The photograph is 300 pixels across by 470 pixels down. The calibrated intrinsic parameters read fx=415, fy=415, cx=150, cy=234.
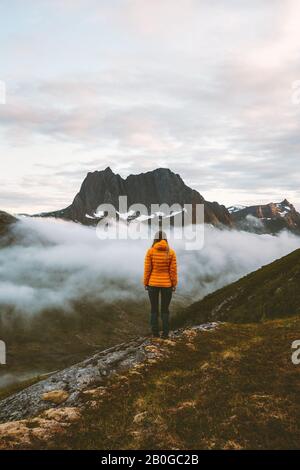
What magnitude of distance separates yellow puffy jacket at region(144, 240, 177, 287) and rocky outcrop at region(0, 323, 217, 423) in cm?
390

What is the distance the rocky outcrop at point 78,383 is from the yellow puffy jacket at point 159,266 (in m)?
3.90

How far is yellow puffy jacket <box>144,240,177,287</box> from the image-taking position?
26.1 metres

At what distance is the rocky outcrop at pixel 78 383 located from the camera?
1989 cm

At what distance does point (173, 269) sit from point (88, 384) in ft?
28.9

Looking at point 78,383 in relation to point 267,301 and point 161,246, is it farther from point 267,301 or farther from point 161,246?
point 267,301

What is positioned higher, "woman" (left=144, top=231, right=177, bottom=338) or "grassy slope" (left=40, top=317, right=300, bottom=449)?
"woman" (left=144, top=231, right=177, bottom=338)

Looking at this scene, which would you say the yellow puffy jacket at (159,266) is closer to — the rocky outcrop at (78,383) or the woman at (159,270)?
the woman at (159,270)

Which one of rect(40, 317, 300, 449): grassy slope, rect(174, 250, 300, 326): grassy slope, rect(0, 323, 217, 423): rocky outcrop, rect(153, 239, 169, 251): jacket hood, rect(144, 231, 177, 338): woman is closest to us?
rect(40, 317, 300, 449): grassy slope

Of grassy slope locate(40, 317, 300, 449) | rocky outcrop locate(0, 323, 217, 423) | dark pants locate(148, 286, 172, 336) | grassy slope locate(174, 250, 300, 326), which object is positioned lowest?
grassy slope locate(174, 250, 300, 326)
